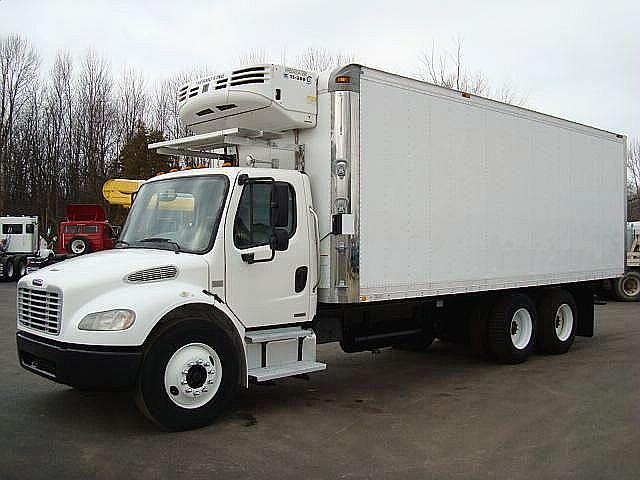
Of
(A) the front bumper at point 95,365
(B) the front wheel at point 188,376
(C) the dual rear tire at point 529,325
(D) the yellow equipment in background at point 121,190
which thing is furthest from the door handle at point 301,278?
(D) the yellow equipment in background at point 121,190

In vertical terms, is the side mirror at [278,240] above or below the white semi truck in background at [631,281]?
above

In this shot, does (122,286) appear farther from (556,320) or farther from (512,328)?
(556,320)

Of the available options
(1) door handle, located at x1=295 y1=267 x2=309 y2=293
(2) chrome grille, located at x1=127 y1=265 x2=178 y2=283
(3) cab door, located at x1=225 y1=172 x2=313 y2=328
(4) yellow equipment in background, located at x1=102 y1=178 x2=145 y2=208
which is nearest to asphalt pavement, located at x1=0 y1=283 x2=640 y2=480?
(3) cab door, located at x1=225 y1=172 x2=313 y2=328

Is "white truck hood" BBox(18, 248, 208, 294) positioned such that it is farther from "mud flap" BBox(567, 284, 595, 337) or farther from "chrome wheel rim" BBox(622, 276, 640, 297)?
"chrome wheel rim" BBox(622, 276, 640, 297)

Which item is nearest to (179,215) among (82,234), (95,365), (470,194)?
(95,365)

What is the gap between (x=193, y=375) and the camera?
21.7 feet

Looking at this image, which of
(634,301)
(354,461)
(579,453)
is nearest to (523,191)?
(579,453)

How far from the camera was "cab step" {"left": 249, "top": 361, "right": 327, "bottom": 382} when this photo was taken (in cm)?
703

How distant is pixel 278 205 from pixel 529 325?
519 centimetres

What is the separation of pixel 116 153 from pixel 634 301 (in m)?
34.0

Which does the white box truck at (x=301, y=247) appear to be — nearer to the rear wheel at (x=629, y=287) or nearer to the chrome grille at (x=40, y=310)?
the chrome grille at (x=40, y=310)

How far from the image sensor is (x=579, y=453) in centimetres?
602

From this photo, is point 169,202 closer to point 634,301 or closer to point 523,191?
point 523,191

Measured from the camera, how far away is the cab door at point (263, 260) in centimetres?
713
